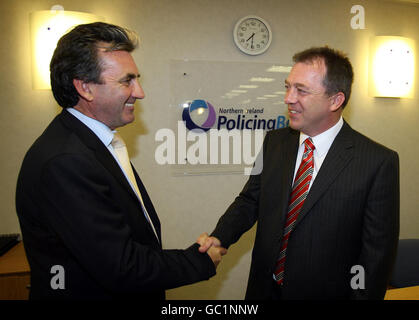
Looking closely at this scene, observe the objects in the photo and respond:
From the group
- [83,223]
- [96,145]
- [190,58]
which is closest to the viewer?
[83,223]

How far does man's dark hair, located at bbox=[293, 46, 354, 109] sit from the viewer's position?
157 centimetres

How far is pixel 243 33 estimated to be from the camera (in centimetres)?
262

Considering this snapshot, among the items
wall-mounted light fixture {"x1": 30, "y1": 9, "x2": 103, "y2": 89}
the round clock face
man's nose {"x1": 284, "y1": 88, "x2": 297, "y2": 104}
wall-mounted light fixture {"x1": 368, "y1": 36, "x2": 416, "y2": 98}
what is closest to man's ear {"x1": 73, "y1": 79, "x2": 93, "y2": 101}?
man's nose {"x1": 284, "y1": 88, "x2": 297, "y2": 104}

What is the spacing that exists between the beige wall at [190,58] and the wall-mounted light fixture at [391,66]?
0.29ft

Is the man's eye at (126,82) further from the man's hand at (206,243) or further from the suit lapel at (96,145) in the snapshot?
the man's hand at (206,243)

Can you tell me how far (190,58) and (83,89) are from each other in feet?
4.89

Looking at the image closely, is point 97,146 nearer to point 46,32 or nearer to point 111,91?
point 111,91

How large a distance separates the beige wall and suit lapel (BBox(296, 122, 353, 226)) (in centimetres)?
135

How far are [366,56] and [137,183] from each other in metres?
2.61

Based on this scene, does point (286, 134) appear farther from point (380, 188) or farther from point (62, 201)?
point (62, 201)

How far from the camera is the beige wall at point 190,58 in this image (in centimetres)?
231

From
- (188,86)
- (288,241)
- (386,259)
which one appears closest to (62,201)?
(288,241)

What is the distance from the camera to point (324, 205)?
1401 mm

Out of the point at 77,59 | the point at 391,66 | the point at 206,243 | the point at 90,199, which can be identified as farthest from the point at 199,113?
the point at 391,66
